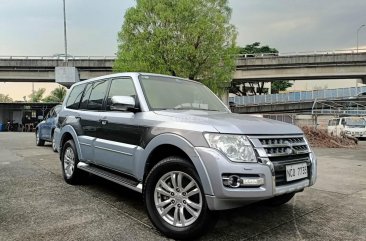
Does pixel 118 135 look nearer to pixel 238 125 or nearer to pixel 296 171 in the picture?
pixel 238 125

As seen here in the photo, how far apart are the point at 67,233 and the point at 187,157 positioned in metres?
1.54

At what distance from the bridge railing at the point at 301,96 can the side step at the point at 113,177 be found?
36698mm

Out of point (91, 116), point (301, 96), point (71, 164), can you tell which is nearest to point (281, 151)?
point (91, 116)

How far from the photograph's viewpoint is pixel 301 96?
4159 centimetres

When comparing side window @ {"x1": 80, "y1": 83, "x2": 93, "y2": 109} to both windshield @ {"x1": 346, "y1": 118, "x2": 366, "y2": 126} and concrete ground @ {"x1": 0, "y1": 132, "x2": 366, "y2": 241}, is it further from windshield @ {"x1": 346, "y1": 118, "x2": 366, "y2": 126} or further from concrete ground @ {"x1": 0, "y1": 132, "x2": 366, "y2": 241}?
windshield @ {"x1": 346, "y1": 118, "x2": 366, "y2": 126}

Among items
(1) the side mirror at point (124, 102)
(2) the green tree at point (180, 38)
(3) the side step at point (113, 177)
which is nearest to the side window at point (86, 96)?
(3) the side step at point (113, 177)

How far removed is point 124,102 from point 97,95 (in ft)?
4.69

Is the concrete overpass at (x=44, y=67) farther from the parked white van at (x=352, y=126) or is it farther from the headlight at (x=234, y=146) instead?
the headlight at (x=234, y=146)

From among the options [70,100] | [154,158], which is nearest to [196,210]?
[154,158]

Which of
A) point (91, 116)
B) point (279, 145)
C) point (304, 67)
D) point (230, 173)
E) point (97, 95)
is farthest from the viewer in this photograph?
point (304, 67)

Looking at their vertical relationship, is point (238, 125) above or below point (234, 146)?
above

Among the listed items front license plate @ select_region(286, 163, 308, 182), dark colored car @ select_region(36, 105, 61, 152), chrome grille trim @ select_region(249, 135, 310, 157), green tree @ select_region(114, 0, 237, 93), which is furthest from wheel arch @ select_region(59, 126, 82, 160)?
green tree @ select_region(114, 0, 237, 93)

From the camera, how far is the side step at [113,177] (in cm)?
427

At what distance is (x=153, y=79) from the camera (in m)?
4.96
